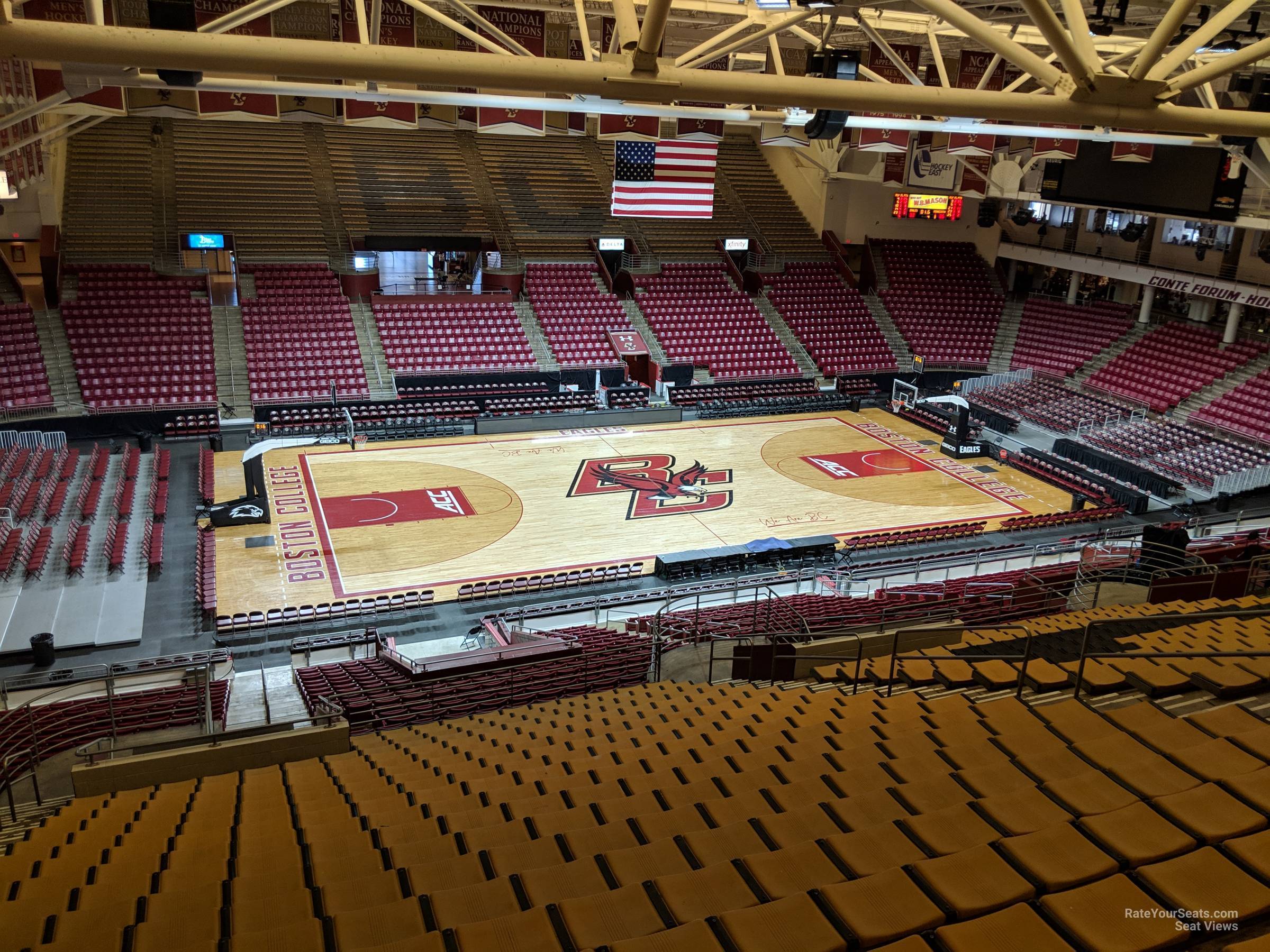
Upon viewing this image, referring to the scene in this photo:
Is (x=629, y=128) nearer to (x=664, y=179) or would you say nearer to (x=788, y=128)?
(x=664, y=179)

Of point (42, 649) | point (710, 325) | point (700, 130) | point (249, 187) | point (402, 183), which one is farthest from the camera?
point (402, 183)

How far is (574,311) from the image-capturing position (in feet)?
108

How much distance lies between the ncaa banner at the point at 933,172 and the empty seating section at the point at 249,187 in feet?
62.3

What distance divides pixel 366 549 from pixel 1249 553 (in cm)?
1592

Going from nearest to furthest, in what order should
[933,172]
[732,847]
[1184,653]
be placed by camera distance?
[732,847]
[1184,653]
[933,172]

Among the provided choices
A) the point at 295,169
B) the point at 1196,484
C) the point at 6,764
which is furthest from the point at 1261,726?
the point at 295,169

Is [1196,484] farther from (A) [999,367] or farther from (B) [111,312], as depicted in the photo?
(B) [111,312]

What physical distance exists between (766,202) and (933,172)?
453 inches

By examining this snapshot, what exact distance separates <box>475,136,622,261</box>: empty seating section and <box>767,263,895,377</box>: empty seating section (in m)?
6.95

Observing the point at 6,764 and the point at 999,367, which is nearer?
the point at 6,764

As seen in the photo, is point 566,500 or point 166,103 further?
point 566,500

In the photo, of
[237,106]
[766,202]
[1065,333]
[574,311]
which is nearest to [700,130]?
[237,106]

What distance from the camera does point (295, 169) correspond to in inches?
1344

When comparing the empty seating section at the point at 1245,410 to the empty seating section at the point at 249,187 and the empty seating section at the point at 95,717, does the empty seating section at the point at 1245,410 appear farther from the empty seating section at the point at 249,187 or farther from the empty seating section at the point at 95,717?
the empty seating section at the point at 249,187
